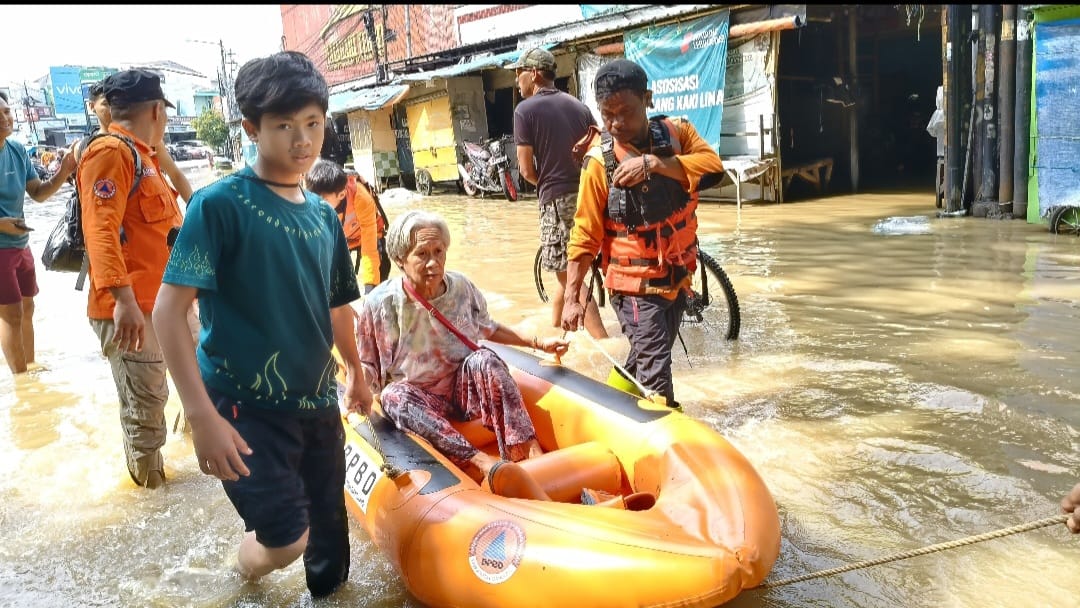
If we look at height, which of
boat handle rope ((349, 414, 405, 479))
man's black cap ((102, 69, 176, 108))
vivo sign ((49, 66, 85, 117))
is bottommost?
boat handle rope ((349, 414, 405, 479))

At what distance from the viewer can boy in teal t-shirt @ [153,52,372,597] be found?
6.56 ft

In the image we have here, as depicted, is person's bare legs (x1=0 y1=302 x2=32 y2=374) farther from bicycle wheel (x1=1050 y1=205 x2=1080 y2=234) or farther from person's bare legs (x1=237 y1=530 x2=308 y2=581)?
bicycle wheel (x1=1050 y1=205 x2=1080 y2=234)

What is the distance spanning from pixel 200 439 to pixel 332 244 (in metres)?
0.71

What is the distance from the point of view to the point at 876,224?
9625 millimetres

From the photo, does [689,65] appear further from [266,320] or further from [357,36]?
[357,36]

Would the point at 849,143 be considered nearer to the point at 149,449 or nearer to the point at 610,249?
the point at 610,249

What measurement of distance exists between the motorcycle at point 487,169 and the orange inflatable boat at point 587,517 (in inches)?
527

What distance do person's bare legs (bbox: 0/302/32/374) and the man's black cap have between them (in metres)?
2.71

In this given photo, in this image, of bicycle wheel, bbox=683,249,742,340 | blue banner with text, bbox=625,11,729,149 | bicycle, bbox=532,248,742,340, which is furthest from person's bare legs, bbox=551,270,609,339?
blue banner with text, bbox=625,11,729,149

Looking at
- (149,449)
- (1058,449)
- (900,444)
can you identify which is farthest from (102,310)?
(1058,449)

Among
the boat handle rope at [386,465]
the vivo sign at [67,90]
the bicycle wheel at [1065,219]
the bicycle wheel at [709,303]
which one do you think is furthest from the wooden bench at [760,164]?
the vivo sign at [67,90]

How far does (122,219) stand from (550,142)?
2.74 meters

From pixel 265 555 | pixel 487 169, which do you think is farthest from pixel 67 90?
pixel 265 555

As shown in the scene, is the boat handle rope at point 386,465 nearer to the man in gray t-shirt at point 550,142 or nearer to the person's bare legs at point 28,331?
the man in gray t-shirt at point 550,142
